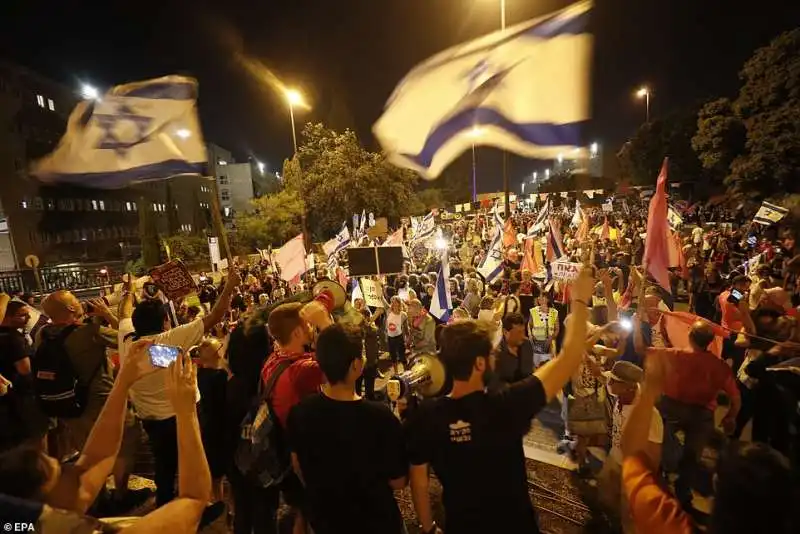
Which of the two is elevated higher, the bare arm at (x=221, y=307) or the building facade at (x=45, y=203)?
the building facade at (x=45, y=203)

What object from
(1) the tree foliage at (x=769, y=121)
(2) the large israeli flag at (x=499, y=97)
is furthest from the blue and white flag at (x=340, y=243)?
(1) the tree foliage at (x=769, y=121)

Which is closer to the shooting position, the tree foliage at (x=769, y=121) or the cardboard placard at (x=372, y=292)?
the cardboard placard at (x=372, y=292)

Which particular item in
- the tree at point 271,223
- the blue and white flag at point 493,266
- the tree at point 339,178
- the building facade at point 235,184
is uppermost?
the building facade at point 235,184

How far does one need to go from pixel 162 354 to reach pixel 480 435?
1554mm

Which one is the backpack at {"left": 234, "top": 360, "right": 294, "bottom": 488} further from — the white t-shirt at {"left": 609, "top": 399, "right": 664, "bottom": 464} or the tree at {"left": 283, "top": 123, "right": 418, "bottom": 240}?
the tree at {"left": 283, "top": 123, "right": 418, "bottom": 240}

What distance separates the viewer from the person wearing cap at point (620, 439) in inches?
83.0

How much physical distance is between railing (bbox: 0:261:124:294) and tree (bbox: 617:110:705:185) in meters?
44.8

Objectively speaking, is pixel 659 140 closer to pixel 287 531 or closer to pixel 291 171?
pixel 291 171

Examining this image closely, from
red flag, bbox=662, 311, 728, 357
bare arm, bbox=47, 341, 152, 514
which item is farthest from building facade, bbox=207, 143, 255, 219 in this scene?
bare arm, bbox=47, 341, 152, 514

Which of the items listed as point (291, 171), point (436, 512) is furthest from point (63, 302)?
point (291, 171)

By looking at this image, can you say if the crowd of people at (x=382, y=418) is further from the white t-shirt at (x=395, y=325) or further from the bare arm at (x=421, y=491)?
the white t-shirt at (x=395, y=325)

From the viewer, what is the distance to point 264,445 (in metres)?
2.95

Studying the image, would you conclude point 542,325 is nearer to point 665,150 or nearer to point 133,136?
point 133,136

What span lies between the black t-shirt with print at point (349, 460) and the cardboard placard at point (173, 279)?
347cm
